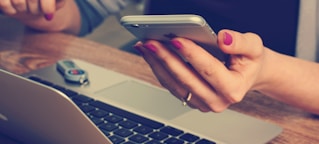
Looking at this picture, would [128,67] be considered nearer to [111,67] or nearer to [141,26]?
[111,67]

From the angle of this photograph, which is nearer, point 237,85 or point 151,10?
point 237,85

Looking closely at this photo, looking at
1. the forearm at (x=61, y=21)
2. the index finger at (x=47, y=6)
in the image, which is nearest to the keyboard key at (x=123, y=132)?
the index finger at (x=47, y=6)

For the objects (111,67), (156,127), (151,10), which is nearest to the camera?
(156,127)

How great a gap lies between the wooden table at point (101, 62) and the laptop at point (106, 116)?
34 mm

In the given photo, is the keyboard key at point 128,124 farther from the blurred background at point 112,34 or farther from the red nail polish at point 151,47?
the blurred background at point 112,34

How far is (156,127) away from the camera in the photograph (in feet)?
2.61

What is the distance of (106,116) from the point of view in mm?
822

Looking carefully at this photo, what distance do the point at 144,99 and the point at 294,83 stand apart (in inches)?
8.6

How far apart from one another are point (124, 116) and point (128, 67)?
236 millimetres

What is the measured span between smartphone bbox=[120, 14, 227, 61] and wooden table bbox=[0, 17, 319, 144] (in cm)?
20

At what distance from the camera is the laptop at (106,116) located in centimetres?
65

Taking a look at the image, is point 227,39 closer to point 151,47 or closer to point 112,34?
point 151,47

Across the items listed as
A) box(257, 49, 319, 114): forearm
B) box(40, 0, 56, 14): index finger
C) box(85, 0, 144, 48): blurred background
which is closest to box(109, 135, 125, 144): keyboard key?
box(257, 49, 319, 114): forearm

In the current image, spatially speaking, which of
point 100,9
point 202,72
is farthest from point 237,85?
point 100,9
